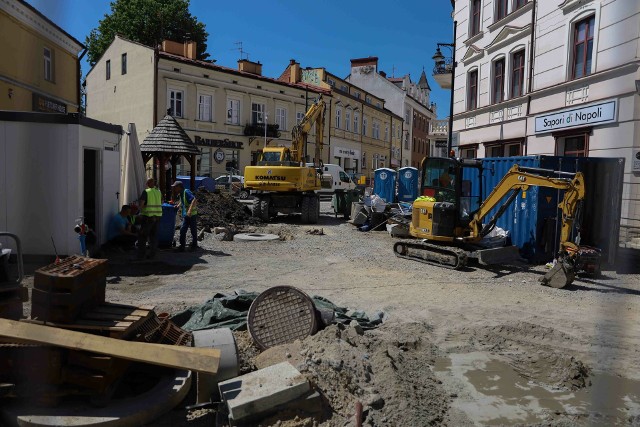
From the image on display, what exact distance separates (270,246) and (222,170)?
22.0 metres

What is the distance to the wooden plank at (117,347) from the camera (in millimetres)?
3719

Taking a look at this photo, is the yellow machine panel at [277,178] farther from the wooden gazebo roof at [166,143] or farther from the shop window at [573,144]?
the shop window at [573,144]

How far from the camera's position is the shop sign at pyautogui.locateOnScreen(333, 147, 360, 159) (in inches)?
1798

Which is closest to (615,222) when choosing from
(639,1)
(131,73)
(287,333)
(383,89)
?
(287,333)

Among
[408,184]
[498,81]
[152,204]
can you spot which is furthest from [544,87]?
[152,204]

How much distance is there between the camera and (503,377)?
4992 mm

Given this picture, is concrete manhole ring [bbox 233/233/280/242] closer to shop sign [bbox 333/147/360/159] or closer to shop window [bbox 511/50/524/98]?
shop window [bbox 511/50/524/98]

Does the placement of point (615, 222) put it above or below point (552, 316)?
above

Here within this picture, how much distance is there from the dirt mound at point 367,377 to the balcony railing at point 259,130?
3141 cm

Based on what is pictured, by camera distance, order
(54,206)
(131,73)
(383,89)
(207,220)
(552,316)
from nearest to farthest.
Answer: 1. (552,316)
2. (54,206)
3. (207,220)
4. (131,73)
5. (383,89)

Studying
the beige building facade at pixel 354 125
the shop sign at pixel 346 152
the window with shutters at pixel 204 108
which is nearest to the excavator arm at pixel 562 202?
the window with shutters at pixel 204 108

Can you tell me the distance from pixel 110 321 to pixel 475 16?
2186 cm

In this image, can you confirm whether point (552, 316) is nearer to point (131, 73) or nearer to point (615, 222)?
point (615, 222)

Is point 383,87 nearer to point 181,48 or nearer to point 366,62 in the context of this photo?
point 366,62
